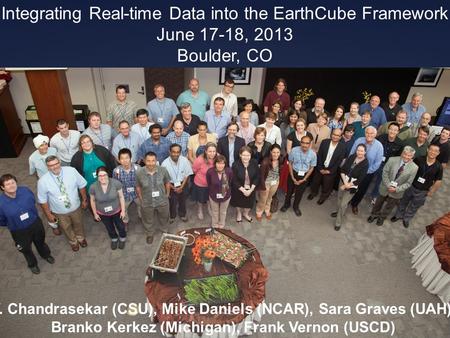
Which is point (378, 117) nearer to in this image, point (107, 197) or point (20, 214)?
point (107, 197)

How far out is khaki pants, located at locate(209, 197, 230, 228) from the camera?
5146 mm

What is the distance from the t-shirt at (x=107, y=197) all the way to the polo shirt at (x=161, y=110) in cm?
170

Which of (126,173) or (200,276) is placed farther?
(126,173)

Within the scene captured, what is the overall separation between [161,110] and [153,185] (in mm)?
1647

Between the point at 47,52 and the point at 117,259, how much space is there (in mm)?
3580

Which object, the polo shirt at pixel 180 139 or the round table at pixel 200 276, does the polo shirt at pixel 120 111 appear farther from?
the round table at pixel 200 276

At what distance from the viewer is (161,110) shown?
5820 millimetres

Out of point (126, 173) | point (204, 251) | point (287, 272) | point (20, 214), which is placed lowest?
point (287, 272)

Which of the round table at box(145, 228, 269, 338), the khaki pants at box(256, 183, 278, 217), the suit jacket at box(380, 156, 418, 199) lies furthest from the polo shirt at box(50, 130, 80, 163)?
the suit jacket at box(380, 156, 418, 199)

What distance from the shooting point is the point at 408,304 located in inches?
183

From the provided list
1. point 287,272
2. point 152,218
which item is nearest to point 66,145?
point 152,218

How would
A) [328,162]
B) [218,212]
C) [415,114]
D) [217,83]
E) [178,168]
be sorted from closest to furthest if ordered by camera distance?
1. [178,168]
2. [218,212]
3. [328,162]
4. [415,114]
5. [217,83]

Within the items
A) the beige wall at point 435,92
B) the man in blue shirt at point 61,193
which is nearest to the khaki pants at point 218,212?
the man in blue shirt at point 61,193

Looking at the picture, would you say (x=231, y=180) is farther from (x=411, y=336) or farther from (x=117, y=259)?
(x=411, y=336)
